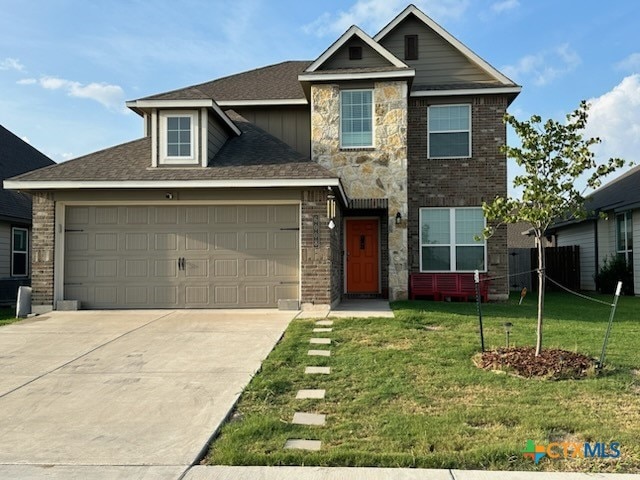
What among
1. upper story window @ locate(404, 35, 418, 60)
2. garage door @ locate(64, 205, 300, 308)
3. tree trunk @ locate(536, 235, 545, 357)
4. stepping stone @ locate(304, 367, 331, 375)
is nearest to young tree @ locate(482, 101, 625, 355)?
tree trunk @ locate(536, 235, 545, 357)

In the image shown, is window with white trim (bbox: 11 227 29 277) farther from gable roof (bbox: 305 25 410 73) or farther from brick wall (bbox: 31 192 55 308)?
gable roof (bbox: 305 25 410 73)

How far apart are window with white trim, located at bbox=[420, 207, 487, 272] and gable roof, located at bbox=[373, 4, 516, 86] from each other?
3.82 metres

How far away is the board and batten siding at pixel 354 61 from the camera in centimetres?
1386

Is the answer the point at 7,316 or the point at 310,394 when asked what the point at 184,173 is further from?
the point at 310,394

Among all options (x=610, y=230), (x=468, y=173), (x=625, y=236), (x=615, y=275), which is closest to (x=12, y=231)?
(x=468, y=173)

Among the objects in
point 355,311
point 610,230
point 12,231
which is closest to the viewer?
point 355,311

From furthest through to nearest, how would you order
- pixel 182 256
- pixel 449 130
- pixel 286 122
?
pixel 286 122 → pixel 449 130 → pixel 182 256

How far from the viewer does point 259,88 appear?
1638cm

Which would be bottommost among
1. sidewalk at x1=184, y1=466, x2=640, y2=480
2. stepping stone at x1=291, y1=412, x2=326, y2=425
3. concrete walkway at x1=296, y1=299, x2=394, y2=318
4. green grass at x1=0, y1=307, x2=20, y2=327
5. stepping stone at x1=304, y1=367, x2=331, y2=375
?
sidewalk at x1=184, y1=466, x2=640, y2=480

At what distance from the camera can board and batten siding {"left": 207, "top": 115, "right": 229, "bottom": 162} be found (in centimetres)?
1273

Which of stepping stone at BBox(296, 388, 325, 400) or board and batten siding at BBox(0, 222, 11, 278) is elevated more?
board and batten siding at BBox(0, 222, 11, 278)

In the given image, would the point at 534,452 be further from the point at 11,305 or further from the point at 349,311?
the point at 11,305

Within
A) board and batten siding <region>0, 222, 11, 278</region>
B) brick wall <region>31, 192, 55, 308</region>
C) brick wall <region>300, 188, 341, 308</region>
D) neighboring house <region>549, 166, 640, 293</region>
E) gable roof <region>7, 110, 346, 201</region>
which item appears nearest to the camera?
gable roof <region>7, 110, 346, 201</region>

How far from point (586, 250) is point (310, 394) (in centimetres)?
1855
